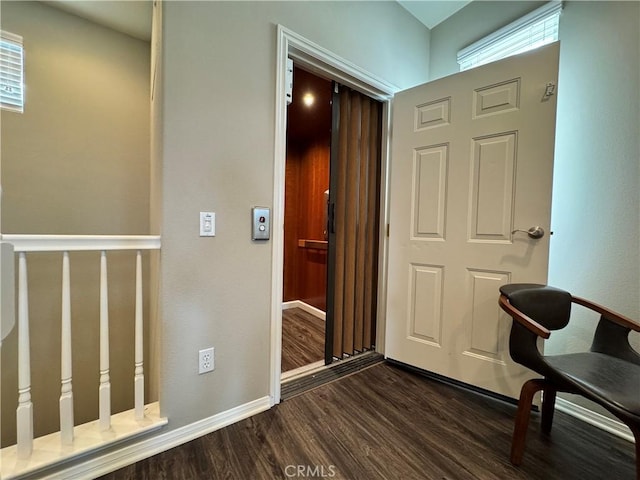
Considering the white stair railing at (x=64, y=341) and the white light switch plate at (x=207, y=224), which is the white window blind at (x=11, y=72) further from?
the white light switch plate at (x=207, y=224)

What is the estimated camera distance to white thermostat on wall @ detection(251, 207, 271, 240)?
1.46m

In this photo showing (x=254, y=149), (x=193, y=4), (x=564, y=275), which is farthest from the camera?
(x=564, y=275)

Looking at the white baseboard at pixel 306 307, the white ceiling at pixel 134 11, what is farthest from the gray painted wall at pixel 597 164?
the white baseboard at pixel 306 307

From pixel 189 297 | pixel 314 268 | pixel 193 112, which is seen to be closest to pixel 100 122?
pixel 193 112

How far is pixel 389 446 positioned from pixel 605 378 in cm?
93

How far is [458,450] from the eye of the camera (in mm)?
1260

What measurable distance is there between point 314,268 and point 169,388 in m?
2.27

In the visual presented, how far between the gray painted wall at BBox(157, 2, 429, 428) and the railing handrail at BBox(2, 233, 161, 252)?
101 mm

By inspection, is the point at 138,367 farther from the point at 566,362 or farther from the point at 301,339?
the point at 566,362

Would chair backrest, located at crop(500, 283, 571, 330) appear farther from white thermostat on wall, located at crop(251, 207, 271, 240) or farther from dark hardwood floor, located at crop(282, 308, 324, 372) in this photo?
dark hardwood floor, located at crop(282, 308, 324, 372)

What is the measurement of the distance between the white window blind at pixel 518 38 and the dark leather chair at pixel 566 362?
5.21ft

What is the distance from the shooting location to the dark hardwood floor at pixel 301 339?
7.07 ft

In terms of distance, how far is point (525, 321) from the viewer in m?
1.16

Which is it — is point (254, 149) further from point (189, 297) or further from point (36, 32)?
point (36, 32)
